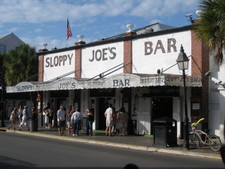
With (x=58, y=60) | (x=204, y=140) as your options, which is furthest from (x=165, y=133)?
(x=58, y=60)

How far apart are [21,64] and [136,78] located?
17156mm

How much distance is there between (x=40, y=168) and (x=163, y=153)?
6203mm

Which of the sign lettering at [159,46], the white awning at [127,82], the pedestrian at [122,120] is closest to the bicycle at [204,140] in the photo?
the white awning at [127,82]

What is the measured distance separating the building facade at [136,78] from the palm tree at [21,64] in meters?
5.37

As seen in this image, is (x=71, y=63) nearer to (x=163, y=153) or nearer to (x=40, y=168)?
(x=163, y=153)

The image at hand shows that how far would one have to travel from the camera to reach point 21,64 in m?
30.8

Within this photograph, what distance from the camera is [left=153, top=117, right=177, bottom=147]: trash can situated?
14.5 metres

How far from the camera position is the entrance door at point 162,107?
18.8m

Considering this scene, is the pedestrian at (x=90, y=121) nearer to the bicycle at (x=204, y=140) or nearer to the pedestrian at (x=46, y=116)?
the pedestrian at (x=46, y=116)

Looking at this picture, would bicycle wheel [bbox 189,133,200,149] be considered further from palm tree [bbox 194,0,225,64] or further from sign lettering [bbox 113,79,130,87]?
sign lettering [bbox 113,79,130,87]

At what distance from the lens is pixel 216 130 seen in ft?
55.4

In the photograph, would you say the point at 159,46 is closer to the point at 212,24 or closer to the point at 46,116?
the point at 212,24

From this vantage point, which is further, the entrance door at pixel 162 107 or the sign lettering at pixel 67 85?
the sign lettering at pixel 67 85

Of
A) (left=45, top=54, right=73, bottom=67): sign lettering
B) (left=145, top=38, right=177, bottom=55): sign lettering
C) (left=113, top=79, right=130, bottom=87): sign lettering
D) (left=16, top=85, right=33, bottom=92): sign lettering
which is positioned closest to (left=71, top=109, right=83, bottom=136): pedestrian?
(left=113, top=79, right=130, bottom=87): sign lettering
